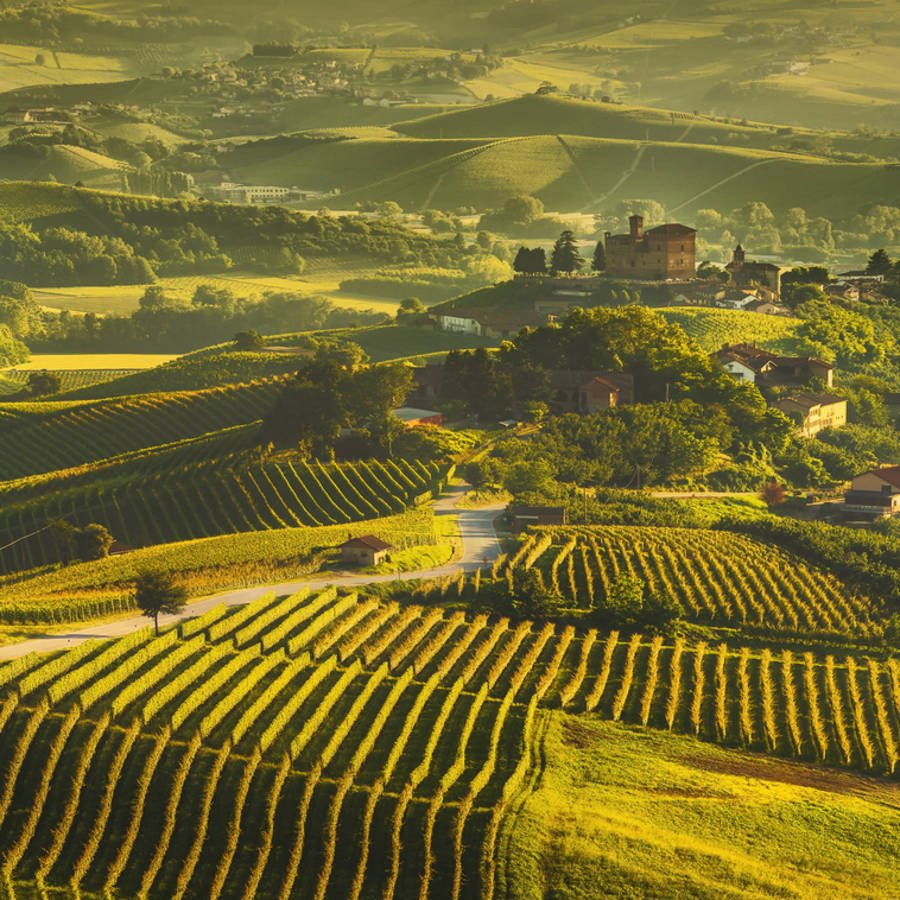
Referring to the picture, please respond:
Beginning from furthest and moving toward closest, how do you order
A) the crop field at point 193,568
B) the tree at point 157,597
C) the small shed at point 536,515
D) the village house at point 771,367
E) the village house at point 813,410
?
1. the village house at point 771,367
2. the village house at point 813,410
3. the small shed at point 536,515
4. the crop field at point 193,568
5. the tree at point 157,597

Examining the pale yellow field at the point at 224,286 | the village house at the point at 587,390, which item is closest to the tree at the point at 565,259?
the pale yellow field at the point at 224,286

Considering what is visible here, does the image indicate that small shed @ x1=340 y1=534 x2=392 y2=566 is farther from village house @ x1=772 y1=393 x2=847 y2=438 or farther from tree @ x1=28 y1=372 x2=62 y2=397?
tree @ x1=28 y1=372 x2=62 y2=397

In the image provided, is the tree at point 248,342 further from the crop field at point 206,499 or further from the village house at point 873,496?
the village house at point 873,496

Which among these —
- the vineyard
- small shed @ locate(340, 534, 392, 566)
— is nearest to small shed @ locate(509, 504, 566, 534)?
small shed @ locate(340, 534, 392, 566)

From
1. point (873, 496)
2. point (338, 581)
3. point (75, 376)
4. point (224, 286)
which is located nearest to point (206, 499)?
point (338, 581)

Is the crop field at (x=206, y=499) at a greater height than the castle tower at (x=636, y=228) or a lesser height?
lesser

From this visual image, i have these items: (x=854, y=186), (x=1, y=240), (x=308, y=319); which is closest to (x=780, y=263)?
(x=854, y=186)

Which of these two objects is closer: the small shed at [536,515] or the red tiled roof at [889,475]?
the small shed at [536,515]
